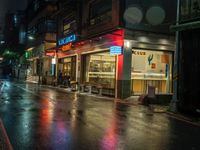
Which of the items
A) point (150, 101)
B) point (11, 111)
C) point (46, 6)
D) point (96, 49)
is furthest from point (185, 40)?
point (46, 6)

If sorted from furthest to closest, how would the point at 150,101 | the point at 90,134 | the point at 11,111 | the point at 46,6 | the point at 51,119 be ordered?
the point at 46,6, the point at 150,101, the point at 11,111, the point at 51,119, the point at 90,134

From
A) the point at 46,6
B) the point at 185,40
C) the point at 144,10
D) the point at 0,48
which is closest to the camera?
the point at 185,40

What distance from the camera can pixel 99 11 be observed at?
1078 inches

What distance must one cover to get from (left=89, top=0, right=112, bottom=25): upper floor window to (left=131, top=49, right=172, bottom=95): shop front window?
4.22 meters

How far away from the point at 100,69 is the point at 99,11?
17.7 ft

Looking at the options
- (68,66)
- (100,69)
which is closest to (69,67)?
(68,66)

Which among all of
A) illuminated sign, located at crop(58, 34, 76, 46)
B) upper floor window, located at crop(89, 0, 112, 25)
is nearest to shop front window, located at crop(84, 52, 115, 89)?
illuminated sign, located at crop(58, 34, 76, 46)

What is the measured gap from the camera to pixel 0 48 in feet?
340

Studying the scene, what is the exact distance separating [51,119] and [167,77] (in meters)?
16.8

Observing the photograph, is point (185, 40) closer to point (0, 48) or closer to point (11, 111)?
point (11, 111)

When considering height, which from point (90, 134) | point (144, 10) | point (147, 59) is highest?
point (144, 10)

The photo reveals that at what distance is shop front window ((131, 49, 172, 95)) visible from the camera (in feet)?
80.4

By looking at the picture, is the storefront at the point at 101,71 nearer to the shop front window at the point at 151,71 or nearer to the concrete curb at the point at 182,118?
the shop front window at the point at 151,71

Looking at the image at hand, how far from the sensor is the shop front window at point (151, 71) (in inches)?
965
